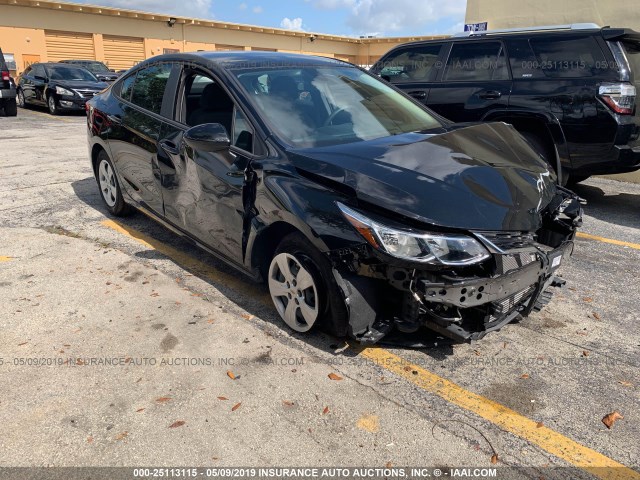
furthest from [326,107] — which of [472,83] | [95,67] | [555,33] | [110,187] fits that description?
[95,67]

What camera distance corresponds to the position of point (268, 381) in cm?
291

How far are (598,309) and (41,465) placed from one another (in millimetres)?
3619

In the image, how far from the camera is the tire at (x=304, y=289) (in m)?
2.97

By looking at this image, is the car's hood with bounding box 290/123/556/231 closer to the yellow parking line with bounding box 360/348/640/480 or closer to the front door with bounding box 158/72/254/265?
the front door with bounding box 158/72/254/265

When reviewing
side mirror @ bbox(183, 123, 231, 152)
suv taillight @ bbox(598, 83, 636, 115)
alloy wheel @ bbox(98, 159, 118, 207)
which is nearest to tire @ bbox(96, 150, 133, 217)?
alloy wheel @ bbox(98, 159, 118, 207)

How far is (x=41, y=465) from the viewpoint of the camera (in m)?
2.32

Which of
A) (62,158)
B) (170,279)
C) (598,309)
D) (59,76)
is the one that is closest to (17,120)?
(59,76)

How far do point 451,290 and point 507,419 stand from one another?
0.71 meters

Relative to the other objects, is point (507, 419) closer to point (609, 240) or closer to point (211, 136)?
point (211, 136)

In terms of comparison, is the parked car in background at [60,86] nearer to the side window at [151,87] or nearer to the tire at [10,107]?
the tire at [10,107]

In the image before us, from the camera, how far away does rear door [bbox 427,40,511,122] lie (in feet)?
21.0

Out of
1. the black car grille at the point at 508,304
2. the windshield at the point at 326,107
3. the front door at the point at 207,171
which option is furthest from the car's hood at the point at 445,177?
the front door at the point at 207,171

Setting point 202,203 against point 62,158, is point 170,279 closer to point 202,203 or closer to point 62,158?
point 202,203

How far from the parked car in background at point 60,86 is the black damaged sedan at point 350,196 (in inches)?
523
